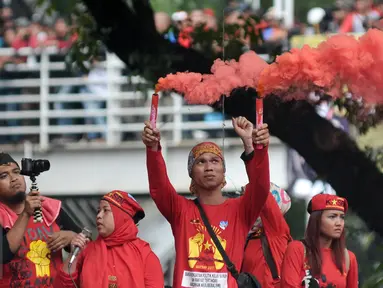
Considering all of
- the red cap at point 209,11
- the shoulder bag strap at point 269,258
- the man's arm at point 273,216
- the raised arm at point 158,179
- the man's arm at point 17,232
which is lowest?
the shoulder bag strap at point 269,258

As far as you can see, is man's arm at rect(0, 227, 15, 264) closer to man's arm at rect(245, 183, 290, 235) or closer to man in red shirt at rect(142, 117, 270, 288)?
man in red shirt at rect(142, 117, 270, 288)

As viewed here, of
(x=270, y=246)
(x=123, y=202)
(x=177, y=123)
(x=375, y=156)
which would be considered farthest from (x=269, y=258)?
(x=177, y=123)

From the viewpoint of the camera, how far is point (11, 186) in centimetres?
743

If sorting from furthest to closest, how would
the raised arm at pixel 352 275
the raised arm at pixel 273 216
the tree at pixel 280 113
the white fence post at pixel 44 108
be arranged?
1. the white fence post at pixel 44 108
2. the tree at pixel 280 113
3. the raised arm at pixel 273 216
4. the raised arm at pixel 352 275

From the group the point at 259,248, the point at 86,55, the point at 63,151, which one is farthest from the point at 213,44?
the point at 63,151

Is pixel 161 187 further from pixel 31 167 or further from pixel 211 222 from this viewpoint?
pixel 31 167

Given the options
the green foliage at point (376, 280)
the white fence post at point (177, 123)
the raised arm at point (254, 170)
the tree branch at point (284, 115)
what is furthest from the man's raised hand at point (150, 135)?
the white fence post at point (177, 123)

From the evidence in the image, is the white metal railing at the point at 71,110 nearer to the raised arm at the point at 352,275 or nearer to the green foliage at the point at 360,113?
the green foliage at the point at 360,113

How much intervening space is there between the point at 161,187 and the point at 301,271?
103 cm

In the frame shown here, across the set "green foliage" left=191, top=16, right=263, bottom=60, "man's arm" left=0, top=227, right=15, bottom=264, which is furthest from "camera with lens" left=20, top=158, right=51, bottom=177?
"green foliage" left=191, top=16, right=263, bottom=60

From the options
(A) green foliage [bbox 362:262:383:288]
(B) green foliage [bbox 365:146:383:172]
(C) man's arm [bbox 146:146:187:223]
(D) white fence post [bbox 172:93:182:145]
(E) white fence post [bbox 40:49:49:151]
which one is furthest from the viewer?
(E) white fence post [bbox 40:49:49:151]

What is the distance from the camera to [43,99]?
12.5 meters

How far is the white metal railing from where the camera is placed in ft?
40.1

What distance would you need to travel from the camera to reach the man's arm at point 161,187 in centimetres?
711
